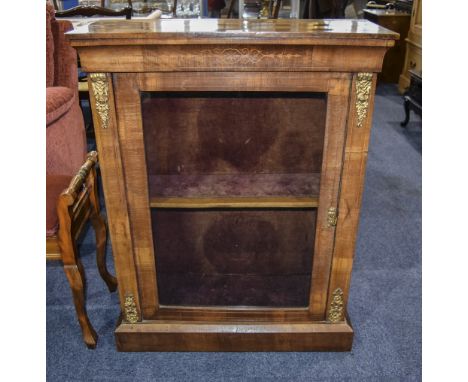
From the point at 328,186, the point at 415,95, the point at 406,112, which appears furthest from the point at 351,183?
the point at 406,112

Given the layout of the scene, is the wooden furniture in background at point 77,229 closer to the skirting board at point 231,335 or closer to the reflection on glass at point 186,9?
the skirting board at point 231,335

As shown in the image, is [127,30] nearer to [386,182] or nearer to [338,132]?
[338,132]

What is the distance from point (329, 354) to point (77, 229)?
0.82 m

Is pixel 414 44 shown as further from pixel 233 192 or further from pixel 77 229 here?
pixel 77 229

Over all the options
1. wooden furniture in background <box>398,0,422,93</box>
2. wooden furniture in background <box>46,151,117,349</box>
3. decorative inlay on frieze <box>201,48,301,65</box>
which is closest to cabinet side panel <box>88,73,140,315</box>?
wooden furniture in background <box>46,151,117,349</box>

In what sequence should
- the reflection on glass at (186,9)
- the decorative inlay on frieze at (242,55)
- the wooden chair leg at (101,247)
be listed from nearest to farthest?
1. the decorative inlay on frieze at (242,55)
2. the wooden chair leg at (101,247)
3. the reflection on glass at (186,9)

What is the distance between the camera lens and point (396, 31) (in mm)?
4062

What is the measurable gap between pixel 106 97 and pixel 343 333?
0.91 m

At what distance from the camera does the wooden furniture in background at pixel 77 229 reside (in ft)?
3.60

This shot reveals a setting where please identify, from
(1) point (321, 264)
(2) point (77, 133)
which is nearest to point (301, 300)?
(1) point (321, 264)

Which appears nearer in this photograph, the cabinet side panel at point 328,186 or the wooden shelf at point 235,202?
the cabinet side panel at point 328,186

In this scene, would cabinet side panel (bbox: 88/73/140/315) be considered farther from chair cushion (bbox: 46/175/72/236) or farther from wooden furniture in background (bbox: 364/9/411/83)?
wooden furniture in background (bbox: 364/9/411/83)

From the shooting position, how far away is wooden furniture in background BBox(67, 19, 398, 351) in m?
0.91

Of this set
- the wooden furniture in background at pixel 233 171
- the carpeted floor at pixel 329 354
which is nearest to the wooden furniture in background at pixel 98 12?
the carpeted floor at pixel 329 354
